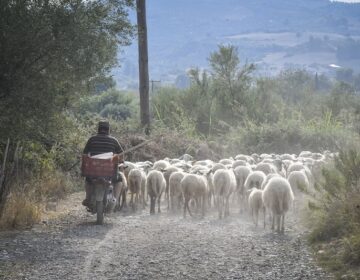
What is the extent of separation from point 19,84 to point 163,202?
23.9 feet

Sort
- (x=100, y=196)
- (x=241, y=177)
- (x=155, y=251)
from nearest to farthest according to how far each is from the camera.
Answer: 1. (x=155, y=251)
2. (x=100, y=196)
3. (x=241, y=177)

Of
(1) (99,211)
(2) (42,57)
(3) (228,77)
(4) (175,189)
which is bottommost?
(1) (99,211)

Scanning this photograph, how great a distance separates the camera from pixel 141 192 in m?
15.9

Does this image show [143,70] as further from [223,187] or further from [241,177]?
[223,187]

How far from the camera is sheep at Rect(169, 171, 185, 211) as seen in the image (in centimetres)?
1524

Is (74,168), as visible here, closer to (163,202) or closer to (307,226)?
(163,202)

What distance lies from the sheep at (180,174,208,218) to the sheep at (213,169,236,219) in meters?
0.29

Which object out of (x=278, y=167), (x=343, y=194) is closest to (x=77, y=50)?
(x=343, y=194)

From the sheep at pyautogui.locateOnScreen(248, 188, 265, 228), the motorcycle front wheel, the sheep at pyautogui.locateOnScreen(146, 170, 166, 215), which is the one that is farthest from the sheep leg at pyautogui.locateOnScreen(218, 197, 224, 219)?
the motorcycle front wheel

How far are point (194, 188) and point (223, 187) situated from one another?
69cm

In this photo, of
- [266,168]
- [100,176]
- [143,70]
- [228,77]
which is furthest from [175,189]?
[228,77]

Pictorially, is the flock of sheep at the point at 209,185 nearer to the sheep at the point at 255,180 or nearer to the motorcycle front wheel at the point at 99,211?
the sheep at the point at 255,180

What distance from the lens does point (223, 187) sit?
47.7 ft

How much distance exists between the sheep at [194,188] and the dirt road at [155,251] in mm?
1116
